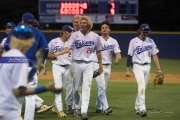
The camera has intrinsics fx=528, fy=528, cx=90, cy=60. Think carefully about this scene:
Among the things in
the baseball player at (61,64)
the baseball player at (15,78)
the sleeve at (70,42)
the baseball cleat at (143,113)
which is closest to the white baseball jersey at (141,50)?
the baseball cleat at (143,113)

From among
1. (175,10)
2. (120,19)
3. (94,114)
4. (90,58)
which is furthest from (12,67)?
(175,10)

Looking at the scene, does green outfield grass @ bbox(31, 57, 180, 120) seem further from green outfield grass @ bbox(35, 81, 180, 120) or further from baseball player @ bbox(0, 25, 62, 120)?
baseball player @ bbox(0, 25, 62, 120)

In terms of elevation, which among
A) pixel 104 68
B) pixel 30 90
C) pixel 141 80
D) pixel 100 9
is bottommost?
pixel 141 80

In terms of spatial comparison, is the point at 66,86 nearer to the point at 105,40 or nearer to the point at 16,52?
the point at 105,40

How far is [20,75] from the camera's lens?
16.5 ft

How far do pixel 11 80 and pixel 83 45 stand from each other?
16.1 feet

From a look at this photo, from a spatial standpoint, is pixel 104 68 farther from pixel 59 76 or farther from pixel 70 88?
pixel 59 76

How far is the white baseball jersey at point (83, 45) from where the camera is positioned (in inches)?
390

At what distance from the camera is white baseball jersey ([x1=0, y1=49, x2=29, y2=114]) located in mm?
5051

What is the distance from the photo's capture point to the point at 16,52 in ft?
17.0

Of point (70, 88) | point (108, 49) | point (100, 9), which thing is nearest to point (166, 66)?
point (100, 9)

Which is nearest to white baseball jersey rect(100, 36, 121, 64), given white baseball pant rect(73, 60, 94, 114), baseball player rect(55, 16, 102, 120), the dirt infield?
baseball player rect(55, 16, 102, 120)

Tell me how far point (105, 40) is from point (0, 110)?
249 inches

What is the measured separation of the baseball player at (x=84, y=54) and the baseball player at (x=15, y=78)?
4.54 m
